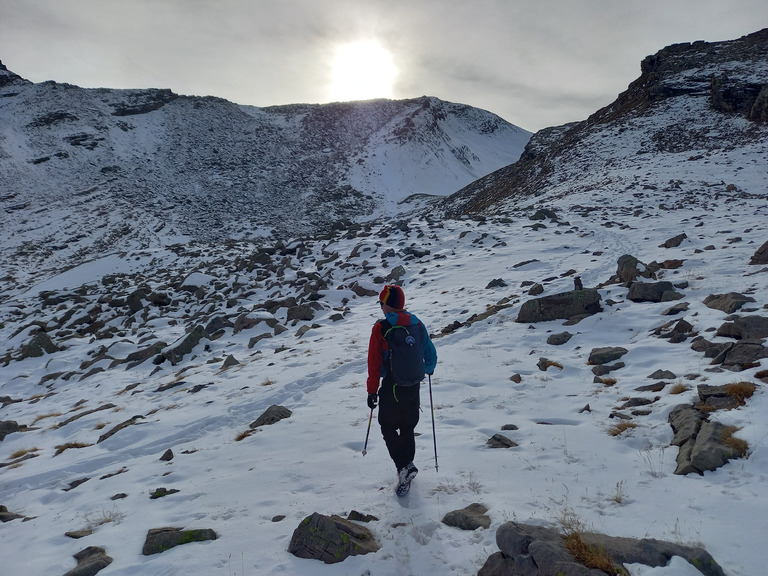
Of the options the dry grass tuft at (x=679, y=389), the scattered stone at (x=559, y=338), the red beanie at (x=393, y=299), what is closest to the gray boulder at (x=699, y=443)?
the dry grass tuft at (x=679, y=389)

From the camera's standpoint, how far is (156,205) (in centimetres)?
4597

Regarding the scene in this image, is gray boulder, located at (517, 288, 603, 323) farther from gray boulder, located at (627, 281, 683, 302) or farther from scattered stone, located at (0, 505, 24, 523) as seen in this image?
scattered stone, located at (0, 505, 24, 523)

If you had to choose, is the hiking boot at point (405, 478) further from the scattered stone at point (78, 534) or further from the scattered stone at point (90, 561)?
the scattered stone at point (78, 534)

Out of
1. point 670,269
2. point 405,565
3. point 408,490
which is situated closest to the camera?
point 405,565

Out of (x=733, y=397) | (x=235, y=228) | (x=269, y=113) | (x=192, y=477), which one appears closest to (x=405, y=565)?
(x=192, y=477)

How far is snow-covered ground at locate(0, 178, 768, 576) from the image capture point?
14.0 ft

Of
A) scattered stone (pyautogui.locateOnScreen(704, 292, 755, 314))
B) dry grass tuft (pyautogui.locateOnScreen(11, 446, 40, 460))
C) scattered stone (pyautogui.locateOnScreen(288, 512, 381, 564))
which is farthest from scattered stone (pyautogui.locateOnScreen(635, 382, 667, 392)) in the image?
dry grass tuft (pyautogui.locateOnScreen(11, 446, 40, 460))

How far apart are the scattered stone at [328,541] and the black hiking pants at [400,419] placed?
1.13m

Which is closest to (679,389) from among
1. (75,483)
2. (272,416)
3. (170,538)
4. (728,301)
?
(728,301)

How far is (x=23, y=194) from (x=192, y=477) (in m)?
54.3

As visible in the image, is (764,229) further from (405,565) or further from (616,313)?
(405,565)

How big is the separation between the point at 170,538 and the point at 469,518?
3.05 meters

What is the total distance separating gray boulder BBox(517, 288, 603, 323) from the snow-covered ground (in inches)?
12.9

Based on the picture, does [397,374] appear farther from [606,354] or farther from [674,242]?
[674,242]
